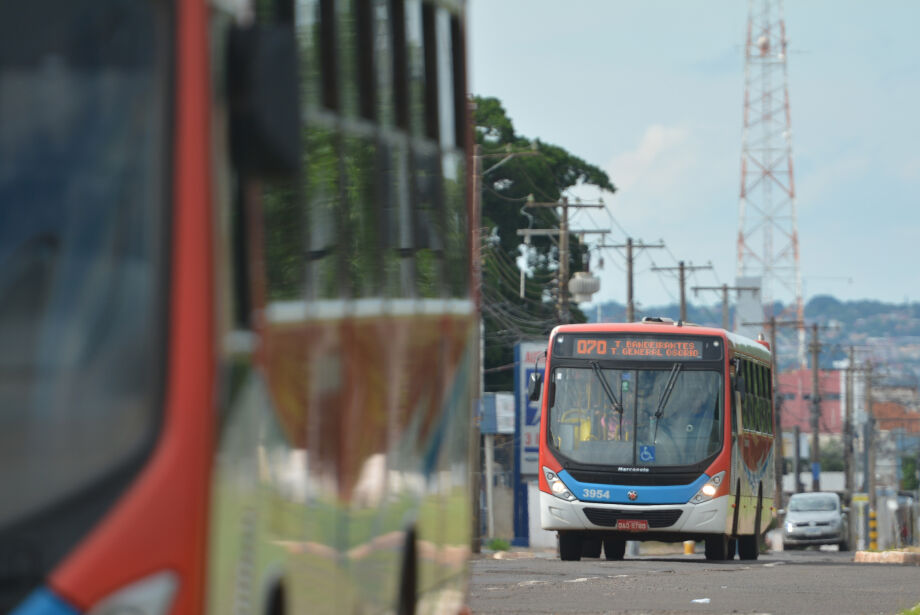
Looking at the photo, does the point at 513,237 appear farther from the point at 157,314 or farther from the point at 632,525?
the point at 157,314

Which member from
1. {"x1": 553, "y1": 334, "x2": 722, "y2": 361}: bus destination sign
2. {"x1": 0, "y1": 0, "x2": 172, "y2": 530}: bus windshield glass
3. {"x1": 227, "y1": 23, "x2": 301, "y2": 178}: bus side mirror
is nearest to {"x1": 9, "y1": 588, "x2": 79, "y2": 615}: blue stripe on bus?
{"x1": 0, "y1": 0, "x2": 172, "y2": 530}: bus windshield glass

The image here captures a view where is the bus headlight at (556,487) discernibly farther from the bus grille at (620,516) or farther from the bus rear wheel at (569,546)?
the bus rear wheel at (569,546)

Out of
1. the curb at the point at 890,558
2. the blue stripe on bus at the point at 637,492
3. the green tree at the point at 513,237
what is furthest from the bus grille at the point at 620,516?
the green tree at the point at 513,237

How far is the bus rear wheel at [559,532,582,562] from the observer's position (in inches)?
1053

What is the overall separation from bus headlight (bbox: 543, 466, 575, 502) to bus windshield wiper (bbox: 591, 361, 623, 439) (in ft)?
3.35

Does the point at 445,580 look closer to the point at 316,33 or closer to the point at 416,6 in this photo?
the point at 416,6

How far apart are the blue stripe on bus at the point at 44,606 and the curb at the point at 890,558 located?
22865 mm

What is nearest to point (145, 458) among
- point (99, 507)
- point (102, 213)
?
point (99, 507)

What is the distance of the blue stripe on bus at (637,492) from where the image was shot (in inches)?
993

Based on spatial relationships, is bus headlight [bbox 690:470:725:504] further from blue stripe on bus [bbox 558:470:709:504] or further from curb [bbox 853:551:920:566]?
curb [bbox 853:551:920:566]

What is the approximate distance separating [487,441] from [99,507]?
54248mm

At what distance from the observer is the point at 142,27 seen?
4.95 m

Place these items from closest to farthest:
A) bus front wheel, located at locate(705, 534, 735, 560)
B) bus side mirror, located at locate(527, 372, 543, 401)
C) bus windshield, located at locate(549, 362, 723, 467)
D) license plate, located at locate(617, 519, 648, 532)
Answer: license plate, located at locate(617, 519, 648, 532) → bus windshield, located at locate(549, 362, 723, 467) → bus side mirror, located at locate(527, 372, 543, 401) → bus front wheel, located at locate(705, 534, 735, 560)

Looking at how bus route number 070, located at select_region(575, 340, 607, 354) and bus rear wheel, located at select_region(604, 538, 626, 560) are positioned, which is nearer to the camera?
bus route number 070, located at select_region(575, 340, 607, 354)
